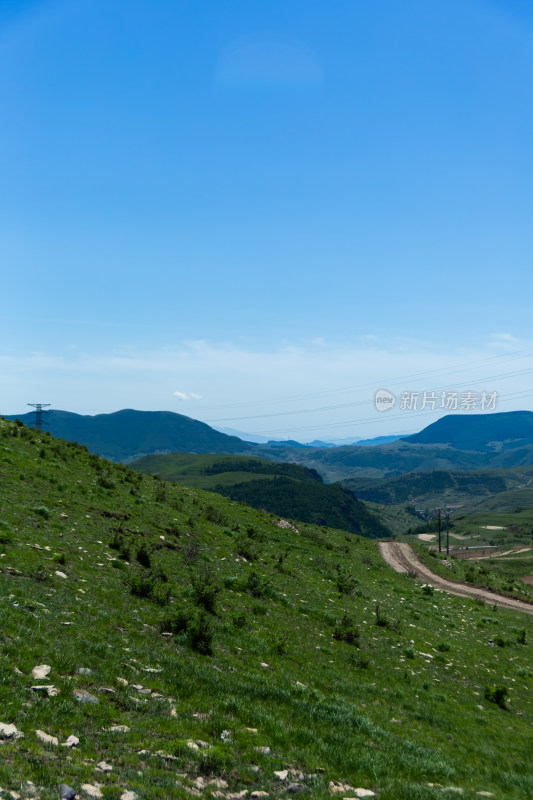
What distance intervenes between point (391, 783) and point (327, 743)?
6.44 feet

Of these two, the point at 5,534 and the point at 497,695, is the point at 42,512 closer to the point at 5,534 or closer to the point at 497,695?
the point at 5,534

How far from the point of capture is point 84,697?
1041cm

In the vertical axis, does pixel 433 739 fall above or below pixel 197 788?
below

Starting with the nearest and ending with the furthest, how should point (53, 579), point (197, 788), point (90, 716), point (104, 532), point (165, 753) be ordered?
1. point (197, 788)
2. point (165, 753)
3. point (90, 716)
4. point (53, 579)
5. point (104, 532)

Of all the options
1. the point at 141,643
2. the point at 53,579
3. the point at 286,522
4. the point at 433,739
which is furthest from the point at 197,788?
the point at 286,522

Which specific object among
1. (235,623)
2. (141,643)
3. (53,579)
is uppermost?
(53,579)

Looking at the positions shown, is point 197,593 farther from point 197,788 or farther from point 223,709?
point 197,788

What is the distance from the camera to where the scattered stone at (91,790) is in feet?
24.2

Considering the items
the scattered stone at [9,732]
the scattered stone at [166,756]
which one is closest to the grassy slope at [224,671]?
the scattered stone at [166,756]

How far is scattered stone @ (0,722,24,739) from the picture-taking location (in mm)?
8359

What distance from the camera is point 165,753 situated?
9.15 metres

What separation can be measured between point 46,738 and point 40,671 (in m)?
2.46

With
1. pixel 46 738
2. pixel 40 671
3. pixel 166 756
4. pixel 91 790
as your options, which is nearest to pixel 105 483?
pixel 40 671

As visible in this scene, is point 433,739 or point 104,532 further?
point 104,532
